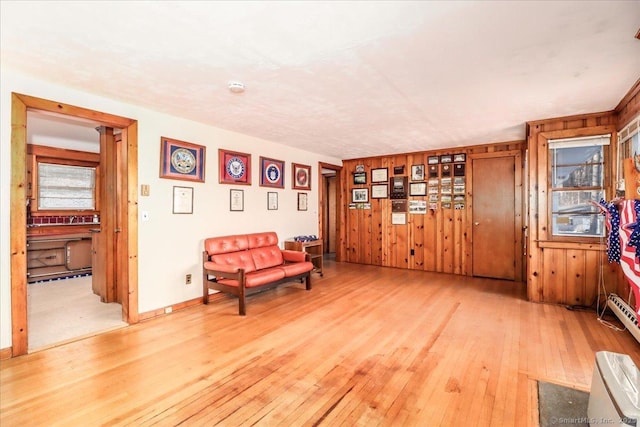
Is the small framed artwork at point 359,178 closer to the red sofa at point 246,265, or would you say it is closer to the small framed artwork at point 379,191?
the small framed artwork at point 379,191

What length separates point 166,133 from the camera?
153 inches

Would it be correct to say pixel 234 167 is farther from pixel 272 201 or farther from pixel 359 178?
pixel 359 178

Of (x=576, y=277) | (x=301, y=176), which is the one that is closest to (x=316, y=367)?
(x=576, y=277)

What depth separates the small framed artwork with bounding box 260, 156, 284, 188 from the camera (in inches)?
208

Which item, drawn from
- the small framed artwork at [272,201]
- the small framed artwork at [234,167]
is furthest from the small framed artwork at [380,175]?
the small framed artwork at [234,167]

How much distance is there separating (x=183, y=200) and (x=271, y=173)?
5.77 ft

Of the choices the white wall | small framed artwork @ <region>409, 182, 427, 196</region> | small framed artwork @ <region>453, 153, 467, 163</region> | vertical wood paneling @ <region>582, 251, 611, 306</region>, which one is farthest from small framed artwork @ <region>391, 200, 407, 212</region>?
vertical wood paneling @ <region>582, 251, 611, 306</region>

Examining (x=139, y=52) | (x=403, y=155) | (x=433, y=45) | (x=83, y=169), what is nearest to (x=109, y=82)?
(x=139, y=52)

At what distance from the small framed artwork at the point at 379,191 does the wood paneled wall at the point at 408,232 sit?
0.31ft

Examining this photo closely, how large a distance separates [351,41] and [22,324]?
3681 mm

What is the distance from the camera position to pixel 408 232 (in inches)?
257

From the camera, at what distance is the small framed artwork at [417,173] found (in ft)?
20.8

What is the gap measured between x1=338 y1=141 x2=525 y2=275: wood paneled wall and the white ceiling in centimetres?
243

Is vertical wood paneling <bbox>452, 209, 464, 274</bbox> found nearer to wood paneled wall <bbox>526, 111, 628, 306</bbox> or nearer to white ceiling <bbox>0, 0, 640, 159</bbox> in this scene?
wood paneled wall <bbox>526, 111, 628, 306</bbox>
